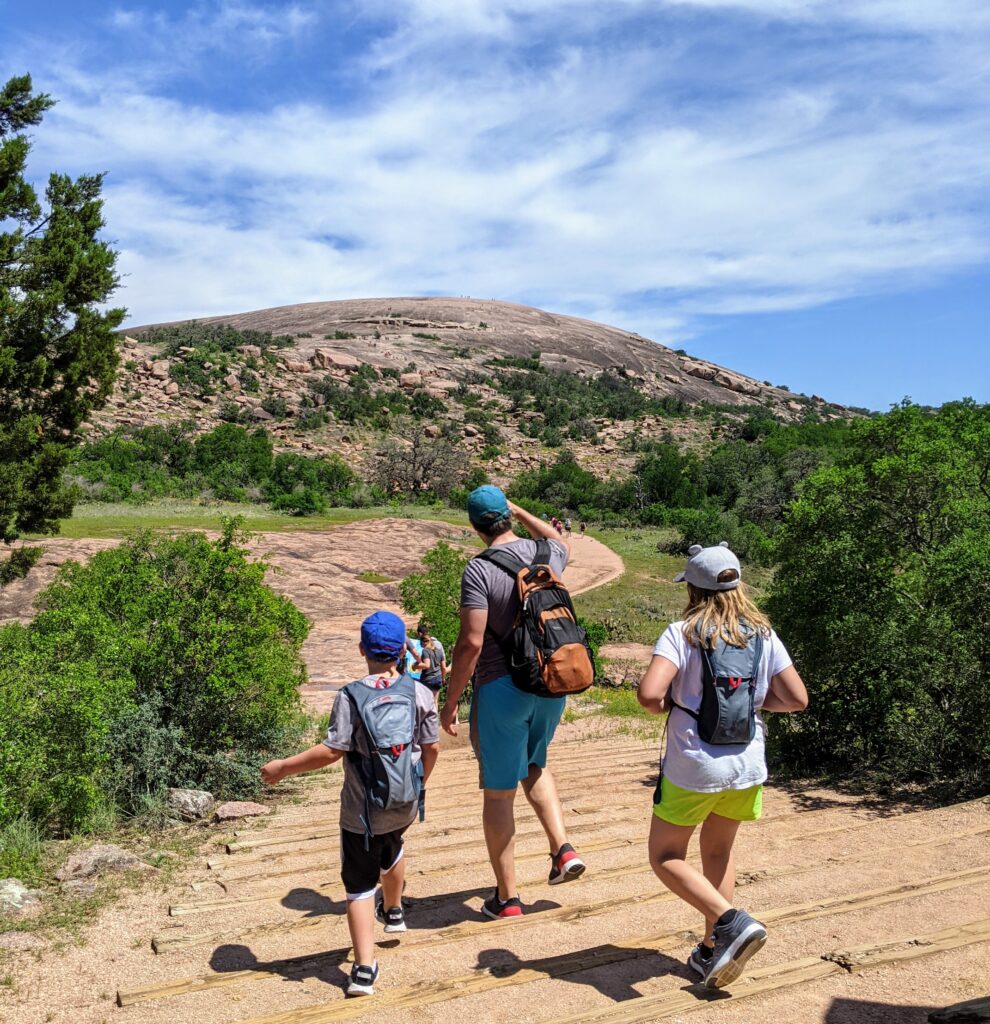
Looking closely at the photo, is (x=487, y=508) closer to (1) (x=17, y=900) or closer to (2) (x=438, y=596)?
(1) (x=17, y=900)

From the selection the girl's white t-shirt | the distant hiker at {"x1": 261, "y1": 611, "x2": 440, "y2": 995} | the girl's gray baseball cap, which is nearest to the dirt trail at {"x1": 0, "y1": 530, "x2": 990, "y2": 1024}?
the distant hiker at {"x1": 261, "y1": 611, "x2": 440, "y2": 995}

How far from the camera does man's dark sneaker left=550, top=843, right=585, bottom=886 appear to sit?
3.87m

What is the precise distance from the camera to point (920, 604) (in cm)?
773

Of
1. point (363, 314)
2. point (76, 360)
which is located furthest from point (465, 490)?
point (363, 314)

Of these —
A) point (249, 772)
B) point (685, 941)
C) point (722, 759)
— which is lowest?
point (249, 772)

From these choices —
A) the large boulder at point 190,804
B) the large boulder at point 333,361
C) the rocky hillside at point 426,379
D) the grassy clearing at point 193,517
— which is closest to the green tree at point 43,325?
the grassy clearing at point 193,517

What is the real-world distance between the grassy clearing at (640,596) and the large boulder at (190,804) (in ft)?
42.2

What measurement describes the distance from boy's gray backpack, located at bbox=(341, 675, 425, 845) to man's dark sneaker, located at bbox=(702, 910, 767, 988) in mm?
1196

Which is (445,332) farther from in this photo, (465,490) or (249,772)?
(249,772)

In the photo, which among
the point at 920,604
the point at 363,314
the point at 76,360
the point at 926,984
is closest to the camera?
the point at 926,984

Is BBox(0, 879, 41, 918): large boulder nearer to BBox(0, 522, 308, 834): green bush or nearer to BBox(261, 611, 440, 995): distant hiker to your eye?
BBox(0, 522, 308, 834): green bush

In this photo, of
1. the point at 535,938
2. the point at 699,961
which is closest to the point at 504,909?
the point at 535,938

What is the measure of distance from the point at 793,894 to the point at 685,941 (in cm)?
82

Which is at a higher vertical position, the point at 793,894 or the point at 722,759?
the point at 722,759
